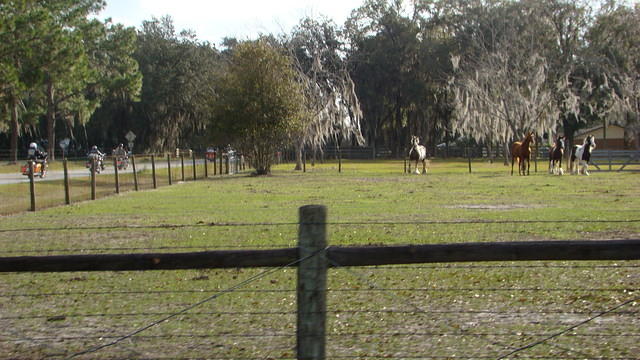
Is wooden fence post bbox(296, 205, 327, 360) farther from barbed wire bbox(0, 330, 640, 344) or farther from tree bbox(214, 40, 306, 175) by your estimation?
tree bbox(214, 40, 306, 175)

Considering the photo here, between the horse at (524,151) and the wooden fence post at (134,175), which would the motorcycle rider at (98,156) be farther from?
the horse at (524,151)

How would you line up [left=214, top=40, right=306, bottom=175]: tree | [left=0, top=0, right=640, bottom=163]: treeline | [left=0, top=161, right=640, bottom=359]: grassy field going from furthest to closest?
[left=0, top=0, right=640, bottom=163]: treeline < [left=214, top=40, right=306, bottom=175]: tree < [left=0, top=161, right=640, bottom=359]: grassy field

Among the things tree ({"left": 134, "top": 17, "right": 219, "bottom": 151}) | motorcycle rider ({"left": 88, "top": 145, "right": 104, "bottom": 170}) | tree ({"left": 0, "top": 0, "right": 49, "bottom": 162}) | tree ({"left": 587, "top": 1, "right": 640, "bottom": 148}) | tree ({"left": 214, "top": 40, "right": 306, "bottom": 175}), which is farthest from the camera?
tree ({"left": 134, "top": 17, "right": 219, "bottom": 151})

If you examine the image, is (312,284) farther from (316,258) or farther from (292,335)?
(292,335)

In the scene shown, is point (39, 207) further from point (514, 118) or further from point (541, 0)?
point (541, 0)

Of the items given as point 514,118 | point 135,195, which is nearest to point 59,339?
point 135,195

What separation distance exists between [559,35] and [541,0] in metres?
4.62

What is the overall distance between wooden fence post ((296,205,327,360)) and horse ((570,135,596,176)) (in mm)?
34583

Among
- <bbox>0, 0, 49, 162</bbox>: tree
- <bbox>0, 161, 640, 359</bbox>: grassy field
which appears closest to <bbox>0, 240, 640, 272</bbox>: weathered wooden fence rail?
<bbox>0, 161, 640, 359</bbox>: grassy field

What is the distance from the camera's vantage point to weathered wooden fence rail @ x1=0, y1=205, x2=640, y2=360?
465cm

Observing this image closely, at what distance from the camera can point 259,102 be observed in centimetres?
4247

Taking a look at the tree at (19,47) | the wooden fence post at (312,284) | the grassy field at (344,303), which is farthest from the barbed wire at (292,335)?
the tree at (19,47)

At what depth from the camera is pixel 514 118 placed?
181 feet

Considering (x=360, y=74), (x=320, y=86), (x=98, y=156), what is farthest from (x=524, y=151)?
(x=360, y=74)
